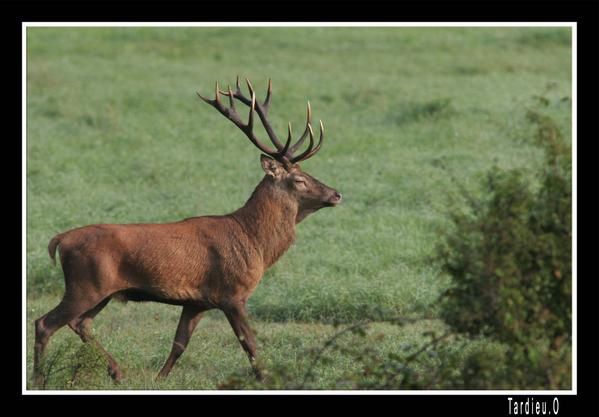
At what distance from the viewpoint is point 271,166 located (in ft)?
29.9

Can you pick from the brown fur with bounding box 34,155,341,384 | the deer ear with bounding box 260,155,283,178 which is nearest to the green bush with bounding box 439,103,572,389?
the brown fur with bounding box 34,155,341,384

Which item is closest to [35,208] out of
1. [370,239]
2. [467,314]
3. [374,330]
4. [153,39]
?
[370,239]

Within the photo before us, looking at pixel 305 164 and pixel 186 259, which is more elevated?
pixel 305 164

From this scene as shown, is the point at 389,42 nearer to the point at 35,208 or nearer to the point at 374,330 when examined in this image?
the point at 35,208

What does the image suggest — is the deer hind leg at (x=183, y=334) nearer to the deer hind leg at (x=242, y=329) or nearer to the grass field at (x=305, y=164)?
the grass field at (x=305, y=164)

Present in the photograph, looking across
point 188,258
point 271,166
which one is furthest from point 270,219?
point 188,258

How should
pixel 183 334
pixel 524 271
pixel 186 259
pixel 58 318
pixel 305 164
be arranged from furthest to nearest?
pixel 305 164 < pixel 183 334 < pixel 186 259 < pixel 58 318 < pixel 524 271

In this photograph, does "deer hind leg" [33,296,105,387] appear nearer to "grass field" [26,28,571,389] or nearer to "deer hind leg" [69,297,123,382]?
"deer hind leg" [69,297,123,382]

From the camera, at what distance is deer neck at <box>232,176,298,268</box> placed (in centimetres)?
905

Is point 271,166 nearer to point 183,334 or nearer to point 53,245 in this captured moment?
point 183,334

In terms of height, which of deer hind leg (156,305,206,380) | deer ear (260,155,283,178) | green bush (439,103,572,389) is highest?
deer ear (260,155,283,178)

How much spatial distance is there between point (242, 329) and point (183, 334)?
0.49 meters

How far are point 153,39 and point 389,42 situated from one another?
457cm

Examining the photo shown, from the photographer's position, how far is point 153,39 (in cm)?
2388
